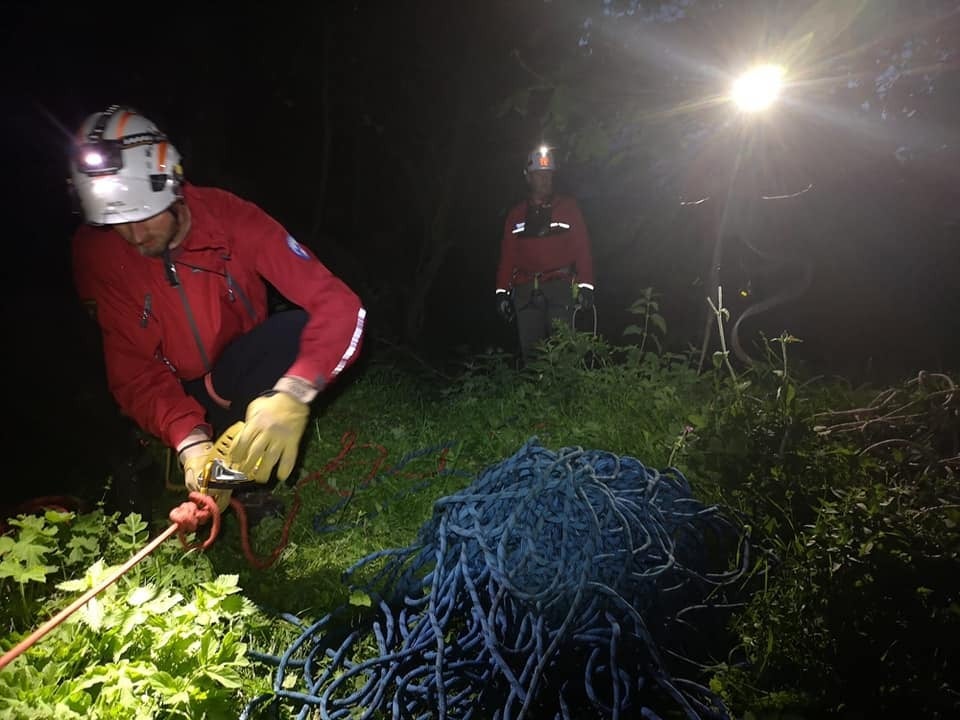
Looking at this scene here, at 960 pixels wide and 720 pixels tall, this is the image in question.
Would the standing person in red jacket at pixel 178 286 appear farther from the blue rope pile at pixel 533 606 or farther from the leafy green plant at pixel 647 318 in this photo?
the leafy green plant at pixel 647 318

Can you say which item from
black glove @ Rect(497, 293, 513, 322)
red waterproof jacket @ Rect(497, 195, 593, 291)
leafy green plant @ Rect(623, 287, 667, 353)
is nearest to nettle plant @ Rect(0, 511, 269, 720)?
leafy green plant @ Rect(623, 287, 667, 353)

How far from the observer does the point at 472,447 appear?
3779 millimetres

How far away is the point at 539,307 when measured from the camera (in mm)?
5480

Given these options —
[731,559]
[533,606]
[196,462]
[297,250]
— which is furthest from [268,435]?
[731,559]

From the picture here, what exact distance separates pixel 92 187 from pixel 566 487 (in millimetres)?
2424

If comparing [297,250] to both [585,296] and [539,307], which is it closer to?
[539,307]

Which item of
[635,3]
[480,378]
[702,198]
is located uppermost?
[635,3]

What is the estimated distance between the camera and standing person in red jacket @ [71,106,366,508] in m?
2.32

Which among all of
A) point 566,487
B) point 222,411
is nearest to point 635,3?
point 566,487

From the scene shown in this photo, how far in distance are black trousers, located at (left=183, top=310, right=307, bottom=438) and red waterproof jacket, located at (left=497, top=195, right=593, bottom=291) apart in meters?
2.98

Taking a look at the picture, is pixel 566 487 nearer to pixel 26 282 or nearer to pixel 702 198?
pixel 702 198

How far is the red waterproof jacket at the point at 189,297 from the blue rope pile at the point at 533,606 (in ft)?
3.22

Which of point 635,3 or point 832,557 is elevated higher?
point 635,3

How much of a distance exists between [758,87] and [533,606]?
348 centimetres
